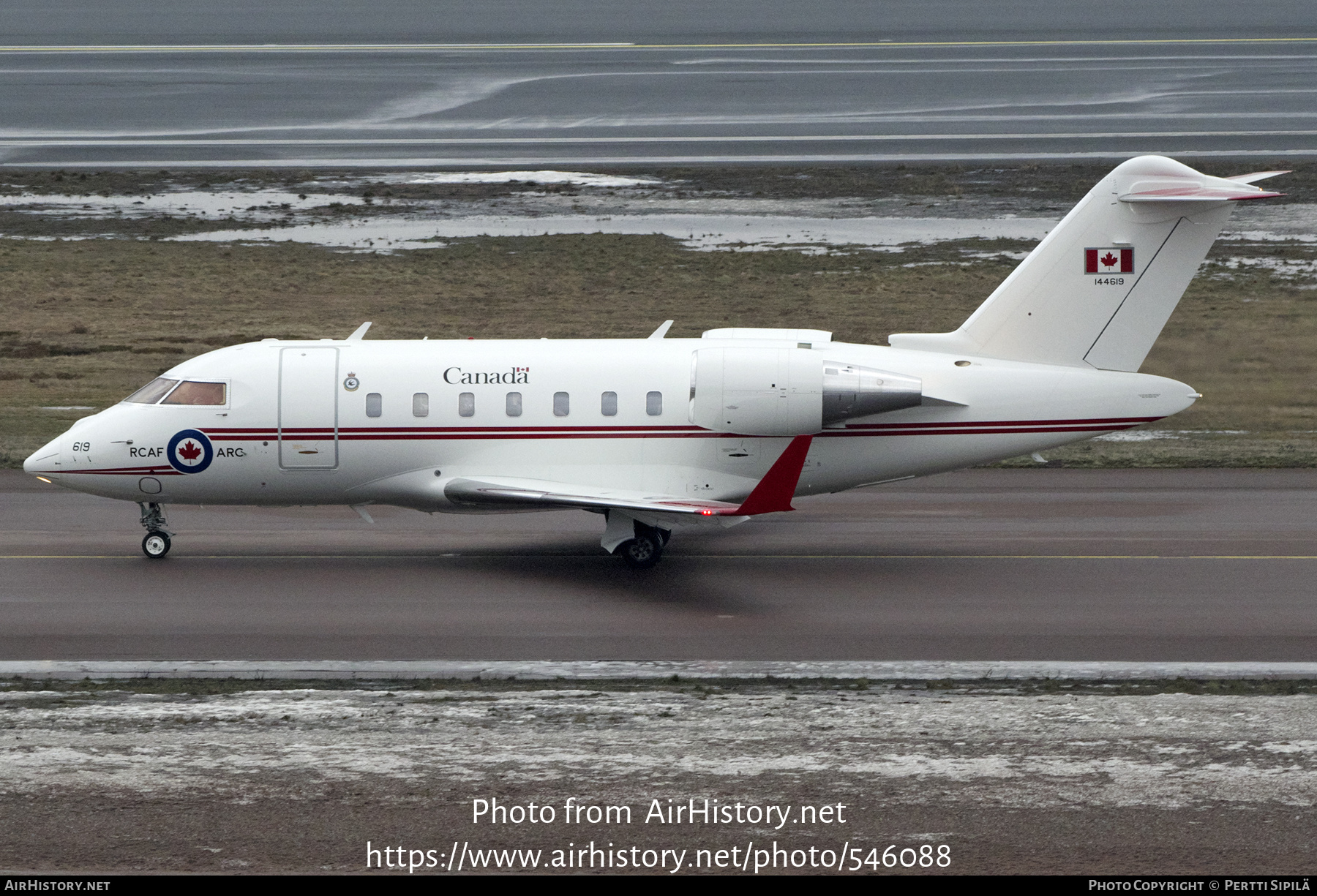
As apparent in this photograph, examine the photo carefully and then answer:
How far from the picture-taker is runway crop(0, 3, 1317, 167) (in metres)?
53.5

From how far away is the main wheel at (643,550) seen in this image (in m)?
21.1

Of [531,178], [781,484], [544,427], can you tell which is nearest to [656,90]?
[531,178]

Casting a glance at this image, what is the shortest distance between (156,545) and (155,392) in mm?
2204

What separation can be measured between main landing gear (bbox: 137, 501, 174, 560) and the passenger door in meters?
2.17

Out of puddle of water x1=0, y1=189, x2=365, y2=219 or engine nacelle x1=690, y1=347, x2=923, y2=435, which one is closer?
engine nacelle x1=690, y1=347, x2=923, y2=435

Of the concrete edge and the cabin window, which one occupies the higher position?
the cabin window

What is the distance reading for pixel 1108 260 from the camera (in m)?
21.6

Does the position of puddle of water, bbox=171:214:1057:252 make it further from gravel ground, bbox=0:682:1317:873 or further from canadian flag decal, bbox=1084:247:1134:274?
gravel ground, bbox=0:682:1317:873

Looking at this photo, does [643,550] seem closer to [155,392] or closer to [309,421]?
[309,421]

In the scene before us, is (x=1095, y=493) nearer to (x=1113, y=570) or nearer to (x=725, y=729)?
(x=1113, y=570)

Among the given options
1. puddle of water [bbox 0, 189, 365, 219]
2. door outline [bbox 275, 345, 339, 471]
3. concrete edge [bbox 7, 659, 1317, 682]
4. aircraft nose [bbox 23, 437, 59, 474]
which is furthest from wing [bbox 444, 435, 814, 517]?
puddle of water [bbox 0, 189, 365, 219]

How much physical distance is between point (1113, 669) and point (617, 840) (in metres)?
6.97

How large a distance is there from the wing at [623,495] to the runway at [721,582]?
107cm

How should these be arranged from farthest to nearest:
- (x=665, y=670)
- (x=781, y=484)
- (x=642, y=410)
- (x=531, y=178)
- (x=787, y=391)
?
1. (x=531, y=178)
2. (x=642, y=410)
3. (x=787, y=391)
4. (x=781, y=484)
5. (x=665, y=670)
